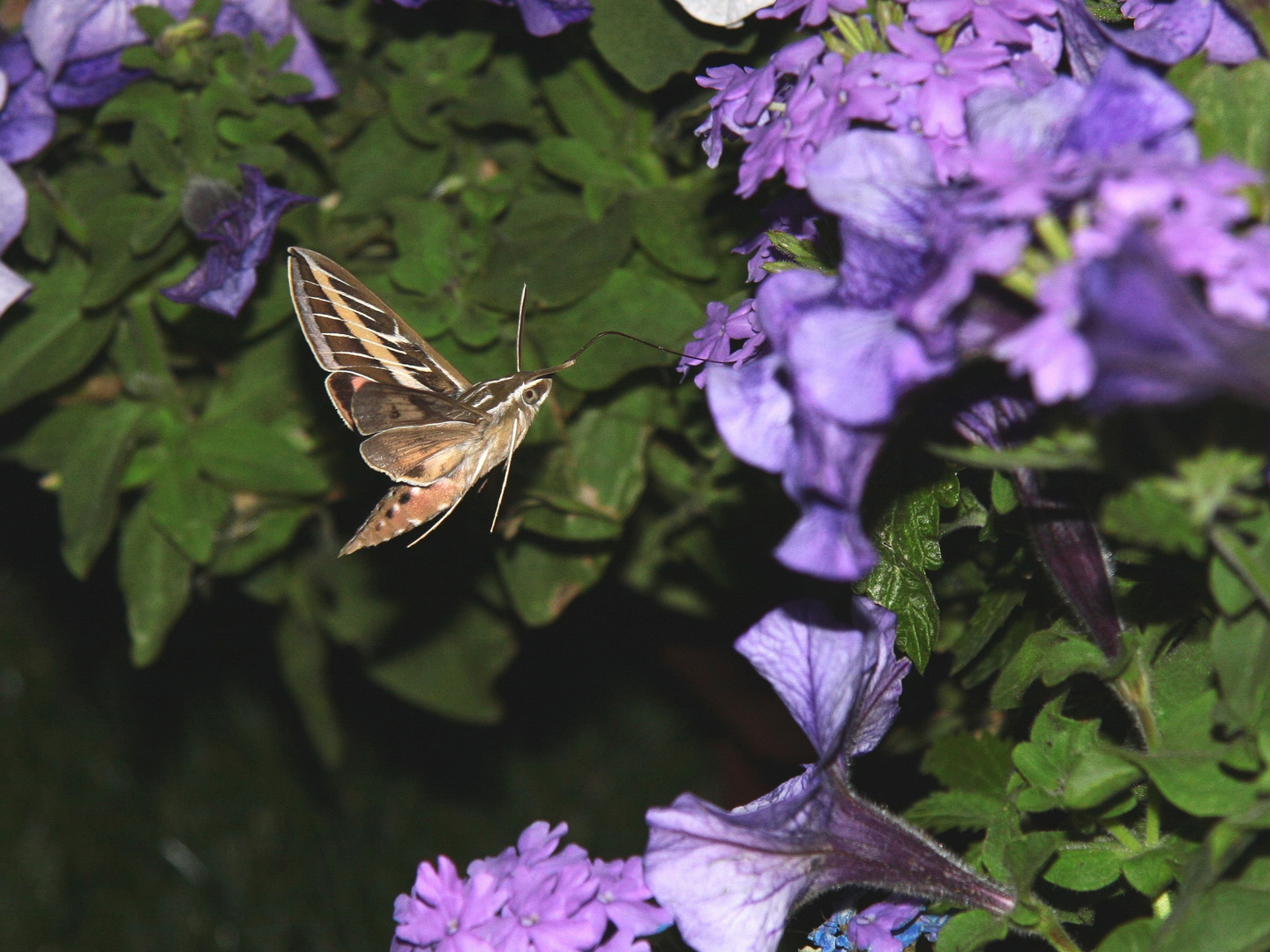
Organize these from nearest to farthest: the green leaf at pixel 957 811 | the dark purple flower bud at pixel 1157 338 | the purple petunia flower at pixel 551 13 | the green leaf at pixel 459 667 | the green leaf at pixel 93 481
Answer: the dark purple flower bud at pixel 1157 338 < the green leaf at pixel 957 811 < the purple petunia flower at pixel 551 13 < the green leaf at pixel 93 481 < the green leaf at pixel 459 667

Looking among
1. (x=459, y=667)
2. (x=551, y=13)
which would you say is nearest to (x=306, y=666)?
(x=459, y=667)

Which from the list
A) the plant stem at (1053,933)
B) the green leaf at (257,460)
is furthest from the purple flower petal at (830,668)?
the green leaf at (257,460)

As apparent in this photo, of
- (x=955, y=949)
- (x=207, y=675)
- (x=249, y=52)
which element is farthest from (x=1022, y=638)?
(x=207, y=675)

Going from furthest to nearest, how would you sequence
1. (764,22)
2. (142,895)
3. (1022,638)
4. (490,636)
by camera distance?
(142,895), (490,636), (764,22), (1022,638)

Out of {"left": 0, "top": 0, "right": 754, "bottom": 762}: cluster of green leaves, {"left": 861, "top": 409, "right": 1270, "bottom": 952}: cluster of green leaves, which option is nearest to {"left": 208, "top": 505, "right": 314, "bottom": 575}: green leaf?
{"left": 0, "top": 0, "right": 754, "bottom": 762}: cluster of green leaves

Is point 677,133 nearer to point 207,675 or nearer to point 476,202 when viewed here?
point 476,202

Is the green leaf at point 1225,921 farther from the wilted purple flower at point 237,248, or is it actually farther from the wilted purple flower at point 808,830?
the wilted purple flower at point 237,248
